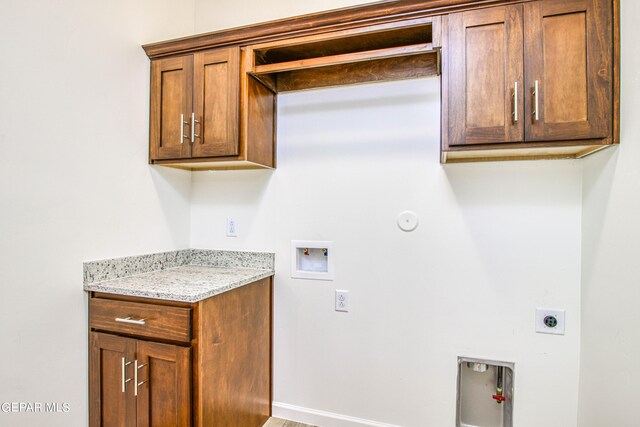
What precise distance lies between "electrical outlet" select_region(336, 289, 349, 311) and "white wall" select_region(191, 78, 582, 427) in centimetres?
4

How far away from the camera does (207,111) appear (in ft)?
5.65

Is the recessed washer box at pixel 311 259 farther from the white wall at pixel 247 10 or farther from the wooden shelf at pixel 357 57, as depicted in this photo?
the white wall at pixel 247 10

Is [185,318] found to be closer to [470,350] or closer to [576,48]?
[470,350]

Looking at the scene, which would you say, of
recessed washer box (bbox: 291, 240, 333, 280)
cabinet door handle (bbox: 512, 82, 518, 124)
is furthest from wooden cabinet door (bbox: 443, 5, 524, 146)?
recessed washer box (bbox: 291, 240, 333, 280)

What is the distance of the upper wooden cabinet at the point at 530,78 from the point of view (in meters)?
1.24

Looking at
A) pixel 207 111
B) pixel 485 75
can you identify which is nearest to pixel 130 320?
pixel 207 111

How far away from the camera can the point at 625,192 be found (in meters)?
1.17

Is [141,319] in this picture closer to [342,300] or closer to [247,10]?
[342,300]

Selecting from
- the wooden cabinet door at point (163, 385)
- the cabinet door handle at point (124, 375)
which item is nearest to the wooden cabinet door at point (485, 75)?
the wooden cabinet door at point (163, 385)

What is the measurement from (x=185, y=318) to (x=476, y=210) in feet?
4.94

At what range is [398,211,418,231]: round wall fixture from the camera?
173 centimetres

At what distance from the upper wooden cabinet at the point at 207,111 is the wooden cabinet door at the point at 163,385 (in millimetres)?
975

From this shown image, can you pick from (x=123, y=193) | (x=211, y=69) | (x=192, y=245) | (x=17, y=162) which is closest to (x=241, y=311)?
(x=192, y=245)

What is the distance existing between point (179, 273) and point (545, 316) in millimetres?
1955
